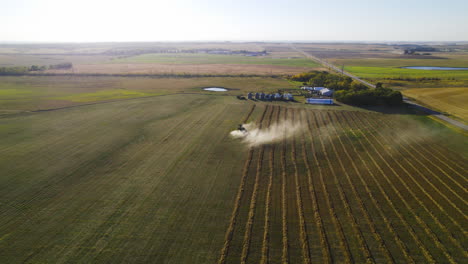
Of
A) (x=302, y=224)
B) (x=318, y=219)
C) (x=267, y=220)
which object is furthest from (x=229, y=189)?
(x=318, y=219)

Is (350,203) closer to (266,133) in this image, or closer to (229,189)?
(229,189)

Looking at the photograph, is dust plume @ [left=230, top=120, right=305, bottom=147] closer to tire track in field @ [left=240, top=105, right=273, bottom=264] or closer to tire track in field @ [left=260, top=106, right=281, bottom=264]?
tire track in field @ [left=240, top=105, right=273, bottom=264]

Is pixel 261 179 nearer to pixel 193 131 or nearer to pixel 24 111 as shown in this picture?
pixel 193 131

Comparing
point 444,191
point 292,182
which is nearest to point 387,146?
point 444,191

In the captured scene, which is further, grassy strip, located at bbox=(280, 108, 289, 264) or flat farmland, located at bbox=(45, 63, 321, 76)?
flat farmland, located at bbox=(45, 63, 321, 76)

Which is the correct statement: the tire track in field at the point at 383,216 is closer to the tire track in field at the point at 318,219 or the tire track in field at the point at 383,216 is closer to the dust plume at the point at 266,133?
the tire track in field at the point at 318,219

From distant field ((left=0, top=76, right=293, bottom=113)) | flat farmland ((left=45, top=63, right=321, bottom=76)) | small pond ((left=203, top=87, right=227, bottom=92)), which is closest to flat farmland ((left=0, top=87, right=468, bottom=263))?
distant field ((left=0, top=76, right=293, bottom=113))

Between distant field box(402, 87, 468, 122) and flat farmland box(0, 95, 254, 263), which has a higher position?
distant field box(402, 87, 468, 122)

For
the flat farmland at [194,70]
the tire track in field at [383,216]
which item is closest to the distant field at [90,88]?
the flat farmland at [194,70]
